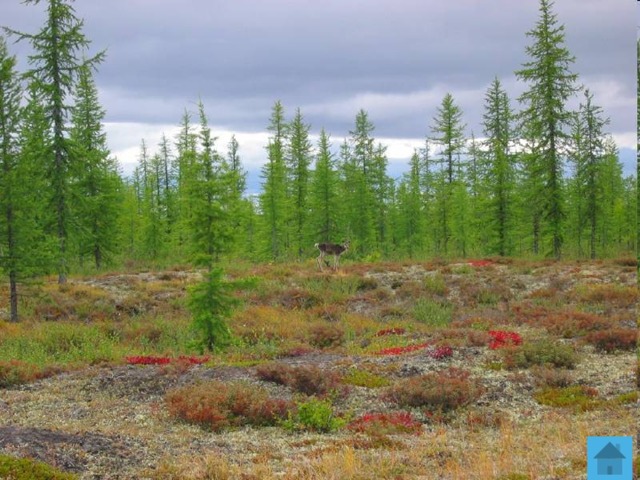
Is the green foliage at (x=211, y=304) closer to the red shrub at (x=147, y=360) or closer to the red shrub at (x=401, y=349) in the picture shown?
the red shrub at (x=147, y=360)

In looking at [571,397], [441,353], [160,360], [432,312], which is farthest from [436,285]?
[571,397]

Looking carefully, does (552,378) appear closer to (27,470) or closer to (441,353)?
(441,353)

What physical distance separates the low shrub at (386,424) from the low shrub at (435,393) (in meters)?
0.59

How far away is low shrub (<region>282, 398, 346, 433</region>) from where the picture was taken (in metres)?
10.5

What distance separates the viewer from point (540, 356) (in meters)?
14.4

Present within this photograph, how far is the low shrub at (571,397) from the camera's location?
11.2 m

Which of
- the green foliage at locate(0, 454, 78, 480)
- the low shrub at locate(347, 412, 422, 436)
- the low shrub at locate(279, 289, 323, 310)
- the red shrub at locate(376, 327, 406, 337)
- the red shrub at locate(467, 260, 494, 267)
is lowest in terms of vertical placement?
the low shrub at locate(347, 412, 422, 436)

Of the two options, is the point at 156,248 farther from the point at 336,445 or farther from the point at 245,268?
the point at 336,445

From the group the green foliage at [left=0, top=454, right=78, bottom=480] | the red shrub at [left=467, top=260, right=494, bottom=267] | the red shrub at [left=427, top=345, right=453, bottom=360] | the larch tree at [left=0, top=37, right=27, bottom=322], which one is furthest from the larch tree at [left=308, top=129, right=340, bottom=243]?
the green foliage at [left=0, top=454, right=78, bottom=480]

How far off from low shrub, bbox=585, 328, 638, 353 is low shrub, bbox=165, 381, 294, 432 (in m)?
9.32

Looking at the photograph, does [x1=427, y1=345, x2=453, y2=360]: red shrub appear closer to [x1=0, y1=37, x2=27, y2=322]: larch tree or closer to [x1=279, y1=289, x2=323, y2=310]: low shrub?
[x1=279, y1=289, x2=323, y2=310]: low shrub

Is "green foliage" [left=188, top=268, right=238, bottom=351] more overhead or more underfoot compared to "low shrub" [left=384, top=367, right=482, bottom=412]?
more overhead

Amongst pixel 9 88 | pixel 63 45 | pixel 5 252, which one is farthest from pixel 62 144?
pixel 5 252

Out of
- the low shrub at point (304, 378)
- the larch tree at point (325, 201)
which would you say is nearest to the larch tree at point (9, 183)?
the low shrub at point (304, 378)
